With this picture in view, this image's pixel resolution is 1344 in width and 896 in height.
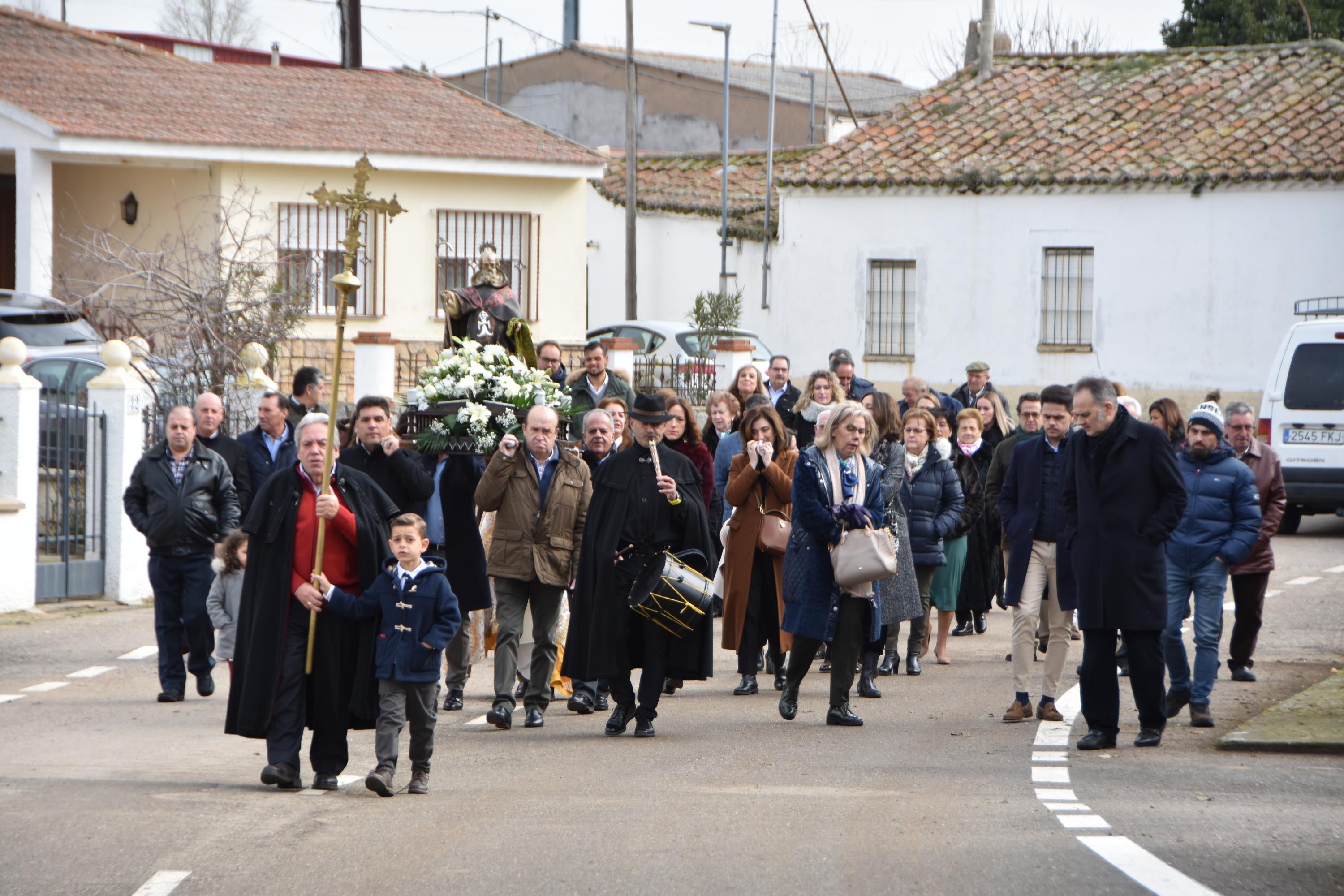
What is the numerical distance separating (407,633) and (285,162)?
18302 millimetres

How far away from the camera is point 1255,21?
37594mm

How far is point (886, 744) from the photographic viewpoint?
9.52 metres

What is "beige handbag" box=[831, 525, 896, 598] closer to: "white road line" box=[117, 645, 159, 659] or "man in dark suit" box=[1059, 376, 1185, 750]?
"man in dark suit" box=[1059, 376, 1185, 750]

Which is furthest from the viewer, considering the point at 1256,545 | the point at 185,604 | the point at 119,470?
the point at 119,470

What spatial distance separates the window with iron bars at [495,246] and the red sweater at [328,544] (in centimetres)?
1857

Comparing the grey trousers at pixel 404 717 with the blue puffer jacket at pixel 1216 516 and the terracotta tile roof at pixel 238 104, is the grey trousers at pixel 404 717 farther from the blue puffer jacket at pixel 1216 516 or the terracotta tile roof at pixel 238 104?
Answer: the terracotta tile roof at pixel 238 104

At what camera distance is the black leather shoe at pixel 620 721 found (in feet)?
32.4

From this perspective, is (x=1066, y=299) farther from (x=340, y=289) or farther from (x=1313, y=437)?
(x=340, y=289)

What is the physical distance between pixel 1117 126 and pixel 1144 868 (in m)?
24.3

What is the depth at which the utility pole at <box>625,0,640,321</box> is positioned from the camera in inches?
1256

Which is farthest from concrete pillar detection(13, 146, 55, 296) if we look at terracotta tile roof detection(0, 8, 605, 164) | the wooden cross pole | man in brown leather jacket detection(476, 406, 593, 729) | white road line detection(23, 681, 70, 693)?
the wooden cross pole

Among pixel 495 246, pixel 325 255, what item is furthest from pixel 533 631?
pixel 495 246

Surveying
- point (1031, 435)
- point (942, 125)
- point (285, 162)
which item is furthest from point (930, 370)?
point (1031, 435)

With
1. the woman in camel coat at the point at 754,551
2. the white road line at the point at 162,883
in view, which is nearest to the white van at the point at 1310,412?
the woman in camel coat at the point at 754,551
